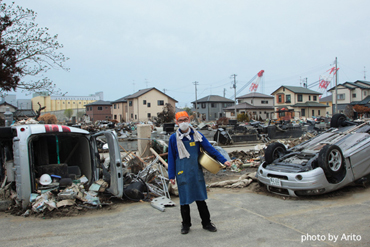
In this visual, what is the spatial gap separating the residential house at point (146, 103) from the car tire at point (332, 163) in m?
55.1

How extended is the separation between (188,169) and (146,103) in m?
57.5

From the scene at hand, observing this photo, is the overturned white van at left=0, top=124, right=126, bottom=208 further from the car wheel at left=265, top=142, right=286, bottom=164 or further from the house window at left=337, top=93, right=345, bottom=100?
the house window at left=337, top=93, right=345, bottom=100

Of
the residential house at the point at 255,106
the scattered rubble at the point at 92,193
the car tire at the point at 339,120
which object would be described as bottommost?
the scattered rubble at the point at 92,193

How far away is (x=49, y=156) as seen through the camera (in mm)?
6539

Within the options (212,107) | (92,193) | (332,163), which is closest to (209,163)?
(92,193)

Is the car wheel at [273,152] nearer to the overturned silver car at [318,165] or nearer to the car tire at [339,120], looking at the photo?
the overturned silver car at [318,165]

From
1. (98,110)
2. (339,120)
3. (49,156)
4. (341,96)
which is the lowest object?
(49,156)

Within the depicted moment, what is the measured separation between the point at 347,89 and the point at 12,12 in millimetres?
57122

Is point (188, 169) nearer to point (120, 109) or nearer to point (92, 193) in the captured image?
point (92, 193)

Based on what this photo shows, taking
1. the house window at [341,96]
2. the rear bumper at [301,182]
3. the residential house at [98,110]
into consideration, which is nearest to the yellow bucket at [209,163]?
the rear bumper at [301,182]

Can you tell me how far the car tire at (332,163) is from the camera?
5.39 meters

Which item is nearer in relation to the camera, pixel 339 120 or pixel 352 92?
pixel 339 120

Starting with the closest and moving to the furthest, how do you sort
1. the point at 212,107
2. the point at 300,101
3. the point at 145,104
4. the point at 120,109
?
the point at 300,101, the point at 145,104, the point at 120,109, the point at 212,107

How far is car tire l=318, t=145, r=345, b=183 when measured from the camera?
5.39 metres
